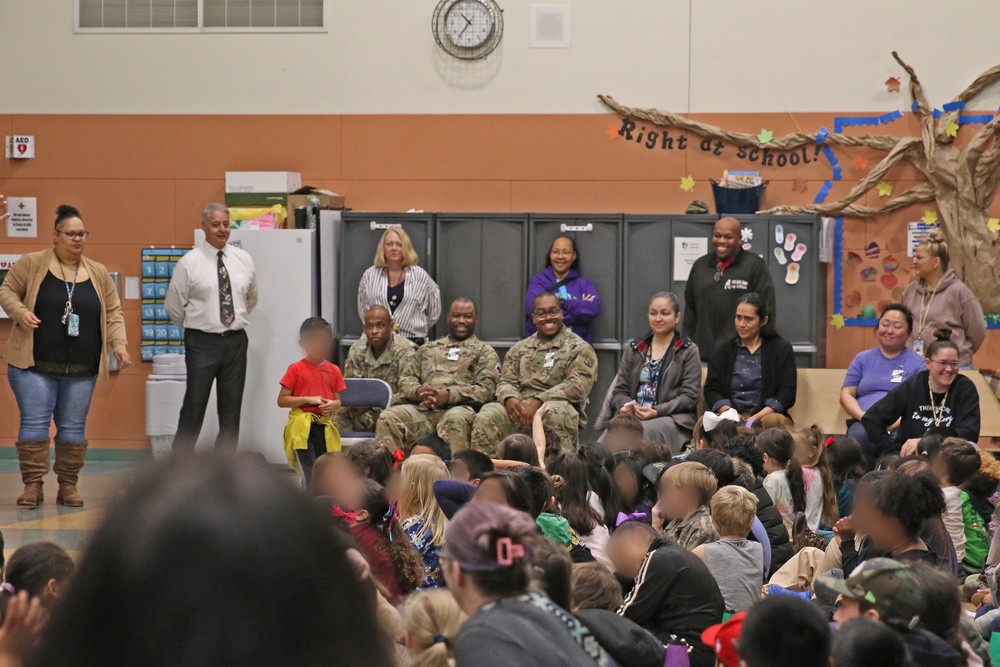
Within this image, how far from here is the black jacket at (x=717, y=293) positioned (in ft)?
26.3

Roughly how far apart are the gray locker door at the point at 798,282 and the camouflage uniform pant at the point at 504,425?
231cm

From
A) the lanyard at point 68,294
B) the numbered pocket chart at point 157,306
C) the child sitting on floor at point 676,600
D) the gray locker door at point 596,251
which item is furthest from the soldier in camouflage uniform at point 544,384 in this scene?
the child sitting on floor at point 676,600

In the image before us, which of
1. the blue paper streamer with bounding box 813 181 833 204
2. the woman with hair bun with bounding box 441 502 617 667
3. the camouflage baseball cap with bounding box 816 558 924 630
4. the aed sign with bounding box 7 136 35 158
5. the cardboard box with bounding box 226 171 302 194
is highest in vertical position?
the aed sign with bounding box 7 136 35 158

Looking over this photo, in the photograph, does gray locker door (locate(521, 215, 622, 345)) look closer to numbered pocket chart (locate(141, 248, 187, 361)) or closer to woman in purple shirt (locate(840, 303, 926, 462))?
woman in purple shirt (locate(840, 303, 926, 462))

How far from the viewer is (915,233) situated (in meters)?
8.98

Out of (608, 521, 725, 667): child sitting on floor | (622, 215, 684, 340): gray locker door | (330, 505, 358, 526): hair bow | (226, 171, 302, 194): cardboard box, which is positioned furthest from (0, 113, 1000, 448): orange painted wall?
(608, 521, 725, 667): child sitting on floor

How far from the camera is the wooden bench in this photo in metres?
7.29

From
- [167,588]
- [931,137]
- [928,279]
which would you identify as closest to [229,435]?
[167,588]

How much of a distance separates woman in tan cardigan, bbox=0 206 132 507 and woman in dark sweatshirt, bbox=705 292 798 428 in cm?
371

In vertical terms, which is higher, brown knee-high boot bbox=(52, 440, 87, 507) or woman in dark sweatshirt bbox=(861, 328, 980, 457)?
woman in dark sweatshirt bbox=(861, 328, 980, 457)

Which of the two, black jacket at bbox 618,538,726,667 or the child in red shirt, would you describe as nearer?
black jacket at bbox 618,538,726,667

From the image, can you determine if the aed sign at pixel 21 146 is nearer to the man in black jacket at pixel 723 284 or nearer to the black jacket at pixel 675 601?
the man in black jacket at pixel 723 284

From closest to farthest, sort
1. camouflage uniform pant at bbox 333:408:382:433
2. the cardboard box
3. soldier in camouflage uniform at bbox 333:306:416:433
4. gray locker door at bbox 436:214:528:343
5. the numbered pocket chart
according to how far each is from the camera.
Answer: camouflage uniform pant at bbox 333:408:382:433
soldier in camouflage uniform at bbox 333:306:416:433
gray locker door at bbox 436:214:528:343
the cardboard box
the numbered pocket chart

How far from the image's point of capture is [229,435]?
594 mm
